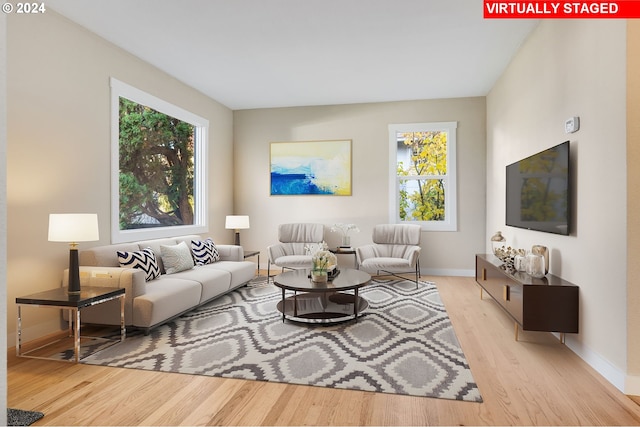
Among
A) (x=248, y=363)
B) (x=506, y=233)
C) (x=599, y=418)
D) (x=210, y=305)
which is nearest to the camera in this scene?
(x=599, y=418)

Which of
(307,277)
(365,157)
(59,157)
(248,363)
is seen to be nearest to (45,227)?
(59,157)

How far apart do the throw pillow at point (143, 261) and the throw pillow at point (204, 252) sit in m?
0.79

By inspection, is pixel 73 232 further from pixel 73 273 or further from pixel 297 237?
pixel 297 237

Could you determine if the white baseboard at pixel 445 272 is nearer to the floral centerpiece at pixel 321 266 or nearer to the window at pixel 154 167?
the floral centerpiece at pixel 321 266

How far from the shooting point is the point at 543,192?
11.2 ft

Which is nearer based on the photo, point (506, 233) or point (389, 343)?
point (389, 343)

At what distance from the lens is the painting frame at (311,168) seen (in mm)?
6520

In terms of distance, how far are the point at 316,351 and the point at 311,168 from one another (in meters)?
4.07

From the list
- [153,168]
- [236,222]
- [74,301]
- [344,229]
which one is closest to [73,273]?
[74,301]

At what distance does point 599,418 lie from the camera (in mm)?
2041

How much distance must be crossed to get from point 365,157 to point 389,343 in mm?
3839

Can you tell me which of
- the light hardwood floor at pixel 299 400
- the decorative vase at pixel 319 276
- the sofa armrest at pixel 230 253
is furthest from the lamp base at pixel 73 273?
the sofa armrest at pixel 230 253

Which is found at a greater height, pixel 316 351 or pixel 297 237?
pixel 297 237

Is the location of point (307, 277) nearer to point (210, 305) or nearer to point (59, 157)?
point (210, 305)
